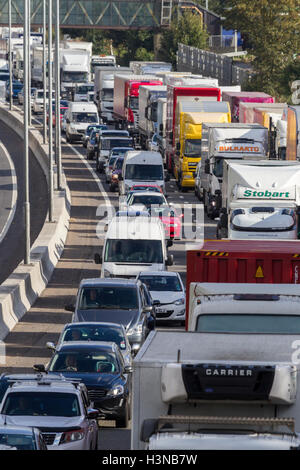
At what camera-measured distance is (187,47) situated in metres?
122

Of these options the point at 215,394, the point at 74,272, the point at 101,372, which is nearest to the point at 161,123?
the point at 74,272

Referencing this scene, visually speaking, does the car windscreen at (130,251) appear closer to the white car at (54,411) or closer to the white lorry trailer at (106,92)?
the white car at (54,411)

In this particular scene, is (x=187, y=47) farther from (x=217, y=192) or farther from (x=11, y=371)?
(x=11, y=371)

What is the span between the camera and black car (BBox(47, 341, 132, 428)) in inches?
843

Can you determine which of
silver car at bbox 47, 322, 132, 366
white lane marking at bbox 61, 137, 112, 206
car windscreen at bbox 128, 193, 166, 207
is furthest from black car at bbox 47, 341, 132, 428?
white lane marking at bbox 61, 137, 112, 206

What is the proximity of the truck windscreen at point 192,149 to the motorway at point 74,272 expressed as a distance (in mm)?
1870

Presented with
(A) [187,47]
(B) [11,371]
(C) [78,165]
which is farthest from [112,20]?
(B) [11,371]

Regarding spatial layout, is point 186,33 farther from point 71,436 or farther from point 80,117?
point 71,436

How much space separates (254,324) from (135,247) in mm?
18929

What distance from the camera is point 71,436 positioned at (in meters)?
17.0

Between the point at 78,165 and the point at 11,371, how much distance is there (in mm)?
47220

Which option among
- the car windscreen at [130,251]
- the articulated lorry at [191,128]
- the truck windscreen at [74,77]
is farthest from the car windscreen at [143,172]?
the truck windscreen at [74,77]

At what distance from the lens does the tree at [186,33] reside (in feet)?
416
